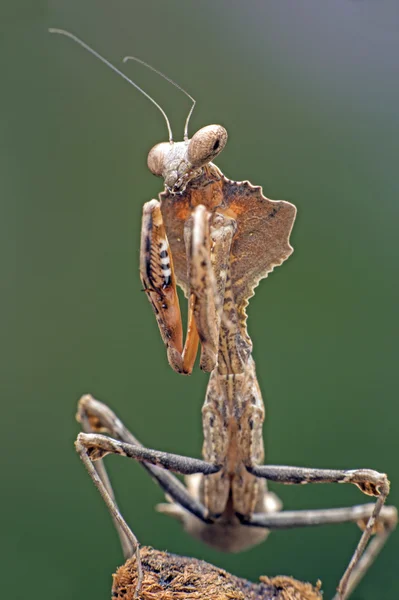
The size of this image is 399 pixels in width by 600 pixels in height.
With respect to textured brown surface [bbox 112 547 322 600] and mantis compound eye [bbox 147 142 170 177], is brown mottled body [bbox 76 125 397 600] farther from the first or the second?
textured brown surface [bbox 112 547 322 600]

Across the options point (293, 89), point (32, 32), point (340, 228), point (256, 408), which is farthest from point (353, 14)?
point (256, 408)

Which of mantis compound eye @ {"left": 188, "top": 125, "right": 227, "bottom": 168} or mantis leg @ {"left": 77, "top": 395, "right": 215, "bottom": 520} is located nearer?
mantis compound eye @ {"left": 188, "top": 125, "right": 227, "bottom": 168}

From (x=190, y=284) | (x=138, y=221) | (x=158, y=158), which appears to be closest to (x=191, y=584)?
(x=190, y=284)

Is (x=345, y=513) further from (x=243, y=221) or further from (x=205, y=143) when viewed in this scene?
(x=205, y=143)

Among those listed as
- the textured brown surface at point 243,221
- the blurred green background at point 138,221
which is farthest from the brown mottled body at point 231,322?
the blurred green background at point 138,221

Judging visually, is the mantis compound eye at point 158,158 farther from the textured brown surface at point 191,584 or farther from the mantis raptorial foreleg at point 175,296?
the textured brown surface at point 191,584

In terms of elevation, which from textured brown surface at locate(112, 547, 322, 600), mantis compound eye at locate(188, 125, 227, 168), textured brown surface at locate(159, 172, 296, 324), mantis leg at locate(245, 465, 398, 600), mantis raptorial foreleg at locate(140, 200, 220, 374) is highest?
mantis compound eye at locate(188, 125, 227, 168)

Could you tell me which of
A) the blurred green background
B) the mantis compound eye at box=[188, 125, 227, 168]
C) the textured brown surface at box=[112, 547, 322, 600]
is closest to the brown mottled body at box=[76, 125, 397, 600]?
the mantis compound eye at box=[188, 125, 227, 168]

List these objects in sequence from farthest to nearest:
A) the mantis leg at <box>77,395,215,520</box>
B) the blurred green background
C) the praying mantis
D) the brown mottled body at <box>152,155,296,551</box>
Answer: the blurred green background, the mantis leg at <box>77,395,215,520</box>, the brown mottled body at <box>152,155,296,551</box>, the praying mantis

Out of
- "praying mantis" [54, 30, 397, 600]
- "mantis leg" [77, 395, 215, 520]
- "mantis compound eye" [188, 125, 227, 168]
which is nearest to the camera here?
"mantis compound eye" [188, 125, 227, 168]
